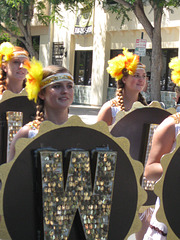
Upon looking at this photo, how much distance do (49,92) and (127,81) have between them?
2092mm

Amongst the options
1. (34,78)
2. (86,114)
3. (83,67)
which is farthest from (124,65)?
(83,67)

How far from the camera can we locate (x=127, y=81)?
5.23 m

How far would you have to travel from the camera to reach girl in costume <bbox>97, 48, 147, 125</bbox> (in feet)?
16.9

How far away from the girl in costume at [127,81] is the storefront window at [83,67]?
2368cm

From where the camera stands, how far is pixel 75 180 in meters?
2.73

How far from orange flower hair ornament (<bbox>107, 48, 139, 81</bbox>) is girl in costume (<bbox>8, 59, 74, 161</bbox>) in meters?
1.98

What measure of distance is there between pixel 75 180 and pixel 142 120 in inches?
60.9

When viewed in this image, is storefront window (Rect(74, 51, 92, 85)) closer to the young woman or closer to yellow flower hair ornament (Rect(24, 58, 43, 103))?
the young woman

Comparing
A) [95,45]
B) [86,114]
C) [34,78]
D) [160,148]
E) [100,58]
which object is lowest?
[86,114]

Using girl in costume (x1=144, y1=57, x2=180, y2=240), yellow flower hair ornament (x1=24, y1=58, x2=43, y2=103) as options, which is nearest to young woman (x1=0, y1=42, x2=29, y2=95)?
yellow flower hair ornament (x1=24, y1=58, x2=43, y2=103)

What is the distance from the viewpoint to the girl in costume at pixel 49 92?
320cm

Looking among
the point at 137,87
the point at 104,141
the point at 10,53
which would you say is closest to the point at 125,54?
the point at 137,87

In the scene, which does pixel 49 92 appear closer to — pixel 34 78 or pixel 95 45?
pixel 34 78

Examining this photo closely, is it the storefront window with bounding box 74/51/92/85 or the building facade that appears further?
the storefront window with bounding box 74/51/92/85
